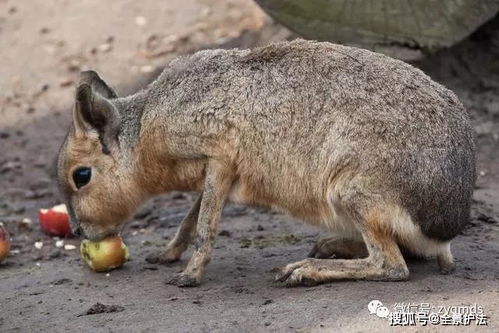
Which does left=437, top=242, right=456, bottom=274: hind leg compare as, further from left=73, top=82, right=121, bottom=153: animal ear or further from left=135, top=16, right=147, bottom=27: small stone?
left=135, top=16, right=147, bottom=27: small stone

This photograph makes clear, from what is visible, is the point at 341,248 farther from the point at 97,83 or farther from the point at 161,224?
the point at 161,224

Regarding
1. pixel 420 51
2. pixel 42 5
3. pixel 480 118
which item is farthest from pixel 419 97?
pixel 42 5

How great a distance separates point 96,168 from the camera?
5777mm

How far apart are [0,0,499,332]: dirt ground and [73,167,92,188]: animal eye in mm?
583

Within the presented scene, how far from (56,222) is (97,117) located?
5.14ft

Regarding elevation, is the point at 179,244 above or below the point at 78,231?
below

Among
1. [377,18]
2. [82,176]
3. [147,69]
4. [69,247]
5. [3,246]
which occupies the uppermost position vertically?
[377,18]

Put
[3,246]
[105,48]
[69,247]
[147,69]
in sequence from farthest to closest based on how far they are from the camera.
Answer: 1. [105,48]
2. [147,69]
3. [69,247]
4. [3,246]

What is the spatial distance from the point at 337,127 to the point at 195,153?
827 mm

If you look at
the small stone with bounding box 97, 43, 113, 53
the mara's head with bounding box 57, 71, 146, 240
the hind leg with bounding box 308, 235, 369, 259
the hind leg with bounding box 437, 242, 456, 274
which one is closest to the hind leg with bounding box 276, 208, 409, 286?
the hind leg with bounding box 437, 242, 456, 274

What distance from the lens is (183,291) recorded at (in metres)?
5.44

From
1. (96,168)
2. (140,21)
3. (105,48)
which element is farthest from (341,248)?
(140,21)

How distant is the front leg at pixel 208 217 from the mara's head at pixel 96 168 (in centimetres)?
51

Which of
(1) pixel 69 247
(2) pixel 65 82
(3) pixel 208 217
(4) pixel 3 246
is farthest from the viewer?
(2) pixel 65 82
